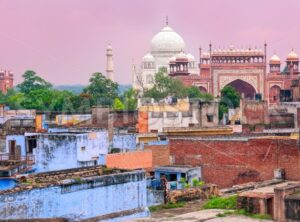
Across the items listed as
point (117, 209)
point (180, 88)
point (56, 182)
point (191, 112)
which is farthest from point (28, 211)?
point (180, 88)

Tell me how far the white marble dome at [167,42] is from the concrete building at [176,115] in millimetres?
35320

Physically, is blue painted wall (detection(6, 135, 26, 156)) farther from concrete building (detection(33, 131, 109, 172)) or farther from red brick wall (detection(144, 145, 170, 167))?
red brick wall (detection(144, 145, 170, 167))

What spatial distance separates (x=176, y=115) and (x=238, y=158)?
38.2 ft

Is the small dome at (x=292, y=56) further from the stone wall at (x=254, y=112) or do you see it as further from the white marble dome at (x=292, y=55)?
the stone wall at (x=254, y=112)

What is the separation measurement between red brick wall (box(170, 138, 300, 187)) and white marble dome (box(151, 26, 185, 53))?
159 ft

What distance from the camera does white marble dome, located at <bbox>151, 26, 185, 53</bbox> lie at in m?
69.2

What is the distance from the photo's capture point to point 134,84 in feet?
225

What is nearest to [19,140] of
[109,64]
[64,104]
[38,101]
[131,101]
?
[64,104]

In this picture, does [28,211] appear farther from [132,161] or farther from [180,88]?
[180,88]

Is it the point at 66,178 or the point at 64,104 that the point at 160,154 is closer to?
the point at 66,178

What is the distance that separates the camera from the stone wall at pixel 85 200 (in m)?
11.8

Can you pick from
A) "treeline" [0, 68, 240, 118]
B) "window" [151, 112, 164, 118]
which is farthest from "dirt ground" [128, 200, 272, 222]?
"treeline" [0, 68, 240, 118]

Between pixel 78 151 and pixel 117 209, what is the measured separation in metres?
4.60

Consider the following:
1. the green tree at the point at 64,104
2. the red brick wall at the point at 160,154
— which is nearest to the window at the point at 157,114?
the red brick wall at the point at 160,154
